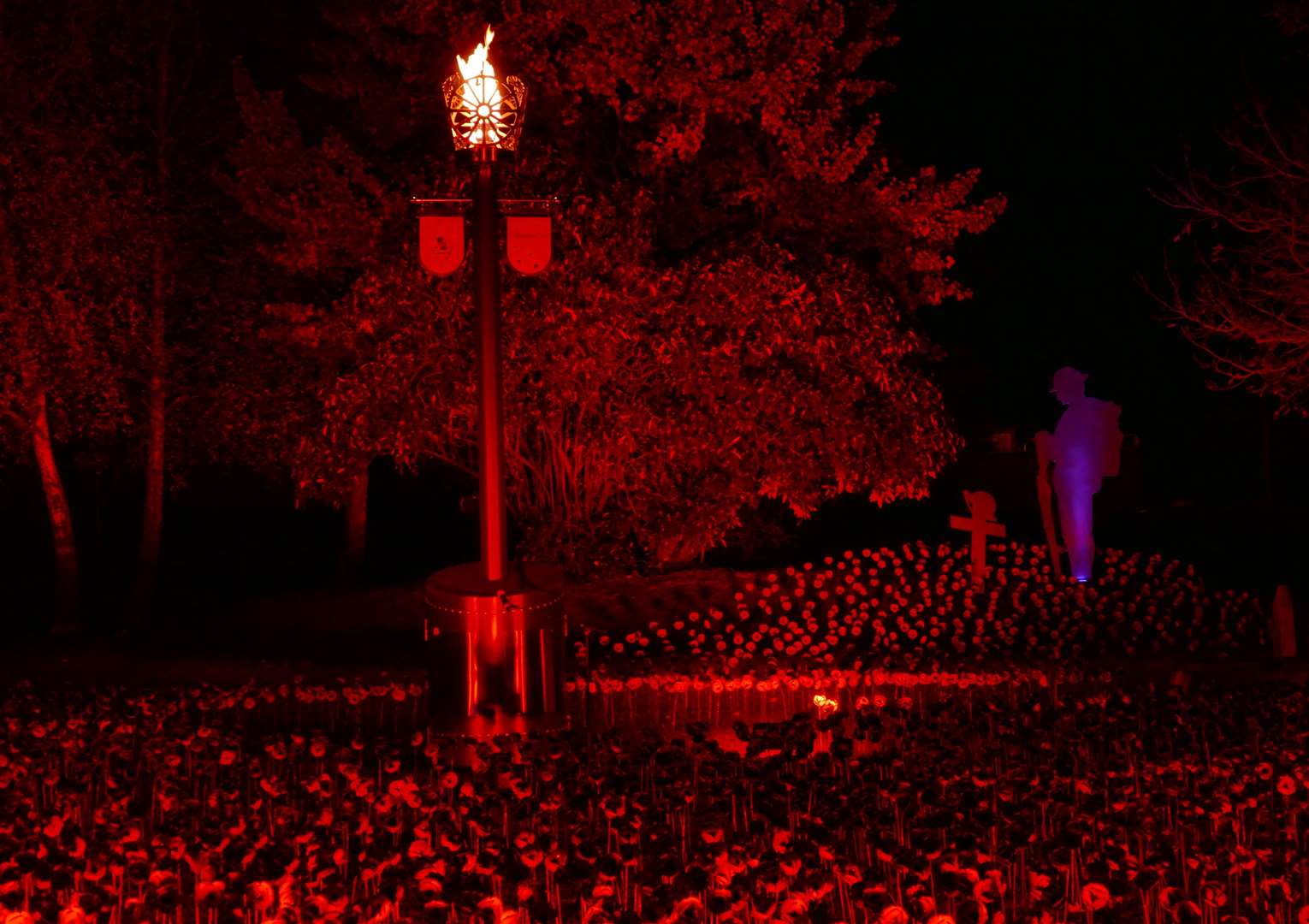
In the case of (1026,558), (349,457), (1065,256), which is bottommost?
(1026,558)

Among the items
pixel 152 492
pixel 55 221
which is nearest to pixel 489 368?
pixel 55 221

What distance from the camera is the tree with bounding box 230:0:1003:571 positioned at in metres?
13.8

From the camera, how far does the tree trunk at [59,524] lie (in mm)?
15078

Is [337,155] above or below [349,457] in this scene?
above

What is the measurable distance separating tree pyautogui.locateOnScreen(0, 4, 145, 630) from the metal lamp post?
6.39 m

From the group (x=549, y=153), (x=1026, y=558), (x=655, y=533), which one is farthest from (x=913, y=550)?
(x=549, y=153)

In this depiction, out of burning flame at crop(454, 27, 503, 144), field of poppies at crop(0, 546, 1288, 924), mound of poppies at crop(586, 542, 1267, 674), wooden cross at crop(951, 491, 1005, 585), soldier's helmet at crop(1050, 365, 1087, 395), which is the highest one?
burning flame at crop(454, 27, 503, 144)

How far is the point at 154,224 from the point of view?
15.1 m

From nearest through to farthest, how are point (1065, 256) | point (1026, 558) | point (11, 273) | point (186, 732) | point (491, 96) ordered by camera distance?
point (186, 732) → point (491, 96) → point (11, 273) → point (1026, 558) → point (1065, 256)

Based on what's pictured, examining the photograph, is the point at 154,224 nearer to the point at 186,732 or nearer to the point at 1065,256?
the point at 186,732

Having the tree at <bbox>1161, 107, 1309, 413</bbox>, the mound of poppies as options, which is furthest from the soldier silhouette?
the tree at <bbox>1161, 107, 1309, 413</bbox>

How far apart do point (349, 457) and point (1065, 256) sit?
24133mm

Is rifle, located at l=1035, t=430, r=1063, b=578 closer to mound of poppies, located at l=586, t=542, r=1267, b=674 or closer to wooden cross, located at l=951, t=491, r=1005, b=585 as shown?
mound of poppies, located at l=586, t=542, r=1267, b=674

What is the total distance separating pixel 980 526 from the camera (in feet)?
48.2
